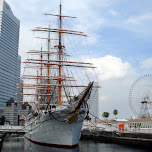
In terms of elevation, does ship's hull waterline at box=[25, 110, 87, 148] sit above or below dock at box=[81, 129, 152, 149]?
above

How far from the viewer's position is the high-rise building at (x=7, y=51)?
132 m

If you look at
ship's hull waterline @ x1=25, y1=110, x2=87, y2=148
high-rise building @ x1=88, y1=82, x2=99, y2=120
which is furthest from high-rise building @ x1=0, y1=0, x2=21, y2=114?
ship's hull waterline @ x1=25, y1=110, x2=87, y2=148

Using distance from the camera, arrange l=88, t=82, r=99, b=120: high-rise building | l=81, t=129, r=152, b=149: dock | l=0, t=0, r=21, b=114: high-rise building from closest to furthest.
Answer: l=81, t=129, r=152, b=149: dock, l=88, t=82, r=99, b=120: high-rise building, l=0, t=0, r=21, b=114: high-rise building

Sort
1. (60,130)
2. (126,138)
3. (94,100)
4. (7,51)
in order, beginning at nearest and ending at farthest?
(60,130) < (126,138) < (94,100) < (7,51)

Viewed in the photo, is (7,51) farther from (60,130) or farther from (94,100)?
(60,130)

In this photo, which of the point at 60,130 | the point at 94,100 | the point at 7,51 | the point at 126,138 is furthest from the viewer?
the point at 7,51

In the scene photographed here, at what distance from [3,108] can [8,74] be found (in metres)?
23.0

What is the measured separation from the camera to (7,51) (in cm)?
13788

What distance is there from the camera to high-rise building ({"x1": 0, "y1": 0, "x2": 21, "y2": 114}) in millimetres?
131750

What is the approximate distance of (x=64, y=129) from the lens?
2627 cm

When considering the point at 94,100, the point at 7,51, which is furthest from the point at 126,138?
the point at 7,51

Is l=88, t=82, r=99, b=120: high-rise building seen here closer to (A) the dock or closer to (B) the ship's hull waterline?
(B) the ship's hull waterline

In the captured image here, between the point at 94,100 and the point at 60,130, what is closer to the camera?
the point at 60,130

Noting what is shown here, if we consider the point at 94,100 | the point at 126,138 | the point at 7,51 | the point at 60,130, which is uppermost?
the point at 7,51
